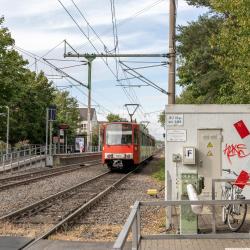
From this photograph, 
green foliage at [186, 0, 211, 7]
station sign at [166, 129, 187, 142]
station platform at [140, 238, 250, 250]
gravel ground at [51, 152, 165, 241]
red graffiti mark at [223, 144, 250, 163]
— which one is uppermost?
green foliage at [186, 0, 211, 7]

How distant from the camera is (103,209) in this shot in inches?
608

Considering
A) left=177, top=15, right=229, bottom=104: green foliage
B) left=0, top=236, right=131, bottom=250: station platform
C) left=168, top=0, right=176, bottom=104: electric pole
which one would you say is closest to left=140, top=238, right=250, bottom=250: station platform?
left=0, top=236, right=131, bottom=250: station platform

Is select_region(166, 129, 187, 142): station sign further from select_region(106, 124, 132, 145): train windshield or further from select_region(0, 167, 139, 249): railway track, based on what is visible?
select_region(106, 124, 132, 145): train windshield

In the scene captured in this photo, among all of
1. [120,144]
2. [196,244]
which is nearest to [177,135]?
[196,244]

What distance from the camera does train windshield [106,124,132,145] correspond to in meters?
33.4

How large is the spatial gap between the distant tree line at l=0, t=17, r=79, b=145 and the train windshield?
26.9ft

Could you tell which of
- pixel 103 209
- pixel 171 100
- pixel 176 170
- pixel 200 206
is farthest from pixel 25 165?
pixel 200 206

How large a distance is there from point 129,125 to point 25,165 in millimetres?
8517

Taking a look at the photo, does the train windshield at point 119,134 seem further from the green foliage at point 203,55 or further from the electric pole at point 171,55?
the electric pole at point 171,55

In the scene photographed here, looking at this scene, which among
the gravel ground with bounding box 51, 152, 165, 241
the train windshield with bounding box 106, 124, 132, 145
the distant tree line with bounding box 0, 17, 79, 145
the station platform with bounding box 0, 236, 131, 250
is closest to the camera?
the station platform with bounding box 0, 236, 131, 250

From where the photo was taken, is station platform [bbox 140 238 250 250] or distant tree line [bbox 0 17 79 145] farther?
distant tree line [bbox 0 17 79 145]

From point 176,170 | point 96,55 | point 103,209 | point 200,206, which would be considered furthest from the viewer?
point 96,55

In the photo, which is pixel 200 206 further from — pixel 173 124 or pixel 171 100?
pixel 171 100

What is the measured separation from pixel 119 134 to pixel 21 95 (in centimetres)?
1482
